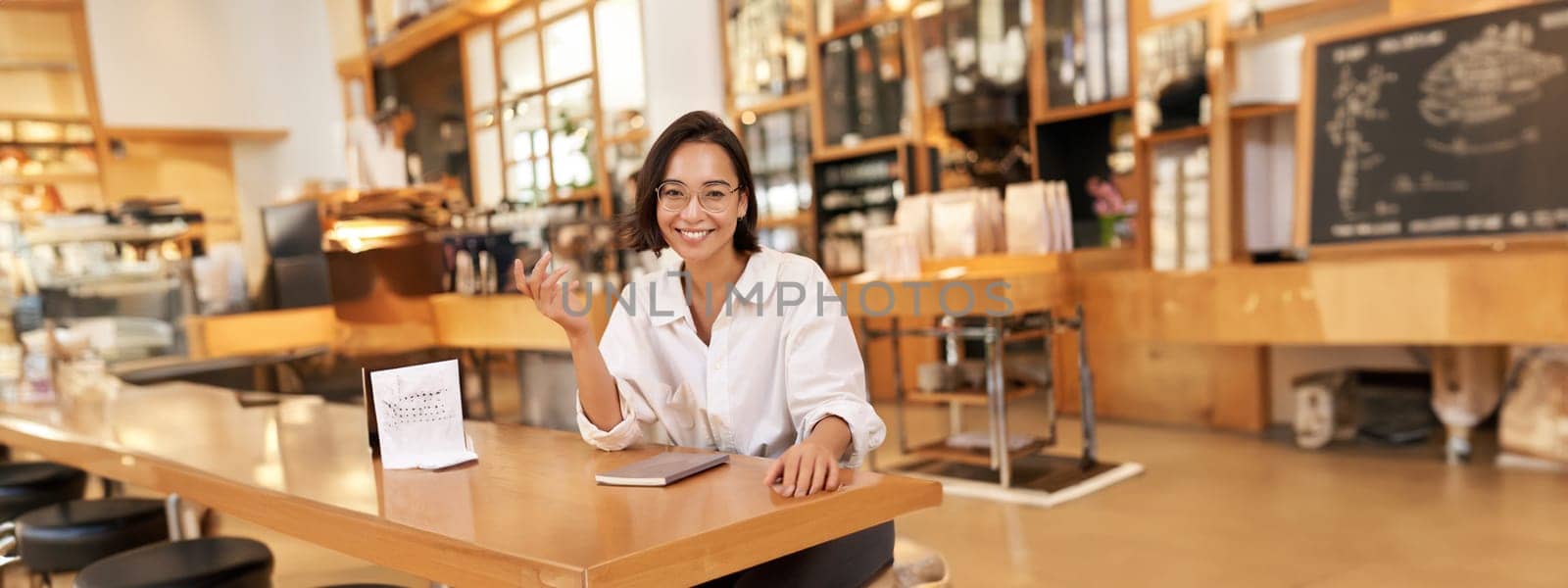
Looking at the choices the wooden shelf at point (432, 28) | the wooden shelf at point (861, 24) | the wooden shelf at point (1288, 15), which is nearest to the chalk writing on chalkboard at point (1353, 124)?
the wooden shelf at point (1288, 15)

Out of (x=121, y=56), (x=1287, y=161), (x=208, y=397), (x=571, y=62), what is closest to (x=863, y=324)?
(x=571, y=62)

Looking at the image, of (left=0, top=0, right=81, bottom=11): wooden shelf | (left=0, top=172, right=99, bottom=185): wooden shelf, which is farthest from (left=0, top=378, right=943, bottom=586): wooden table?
(left=0, top=0, right=81, bottom=11): wooden shelf

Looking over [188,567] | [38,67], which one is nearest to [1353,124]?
[188,567]

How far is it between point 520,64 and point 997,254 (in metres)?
1.97

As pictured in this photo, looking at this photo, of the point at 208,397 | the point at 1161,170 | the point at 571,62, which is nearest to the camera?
the point at 208,397

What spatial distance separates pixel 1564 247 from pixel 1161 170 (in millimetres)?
1473

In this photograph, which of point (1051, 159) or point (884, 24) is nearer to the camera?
point (1051, 159)

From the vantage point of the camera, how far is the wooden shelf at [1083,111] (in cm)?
474

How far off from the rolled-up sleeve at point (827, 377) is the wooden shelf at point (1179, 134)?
3317 mm

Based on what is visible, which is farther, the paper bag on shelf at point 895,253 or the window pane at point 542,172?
the paper bag on shelf at point 895,253

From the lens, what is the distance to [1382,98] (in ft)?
12.5

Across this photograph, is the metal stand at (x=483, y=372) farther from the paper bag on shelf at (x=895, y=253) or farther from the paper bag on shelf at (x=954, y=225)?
the paper bag on shelf at (x=954, y=225)

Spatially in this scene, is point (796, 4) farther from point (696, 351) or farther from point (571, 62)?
point (696, 351)

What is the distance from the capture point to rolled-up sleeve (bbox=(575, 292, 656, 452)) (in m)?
1.54
